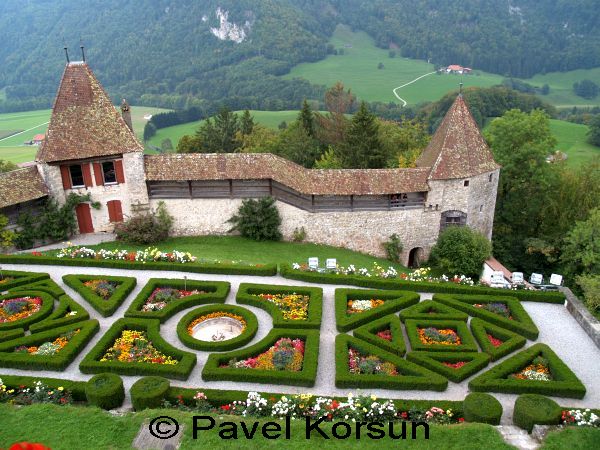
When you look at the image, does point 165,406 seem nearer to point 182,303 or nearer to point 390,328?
point 182,303

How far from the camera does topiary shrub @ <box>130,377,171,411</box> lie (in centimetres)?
1728

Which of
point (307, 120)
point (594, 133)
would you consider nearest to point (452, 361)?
point (307, 120)

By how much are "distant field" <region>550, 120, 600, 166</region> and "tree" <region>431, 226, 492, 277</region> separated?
124ft

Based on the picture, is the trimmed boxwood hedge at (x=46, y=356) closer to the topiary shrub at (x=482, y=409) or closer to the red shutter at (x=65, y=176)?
the red shutter at (x=65, y=176)

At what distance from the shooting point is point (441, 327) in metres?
22.3

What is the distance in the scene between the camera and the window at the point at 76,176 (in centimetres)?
3052

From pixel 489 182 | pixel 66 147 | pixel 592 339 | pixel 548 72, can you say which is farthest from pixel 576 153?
pixel 548 72

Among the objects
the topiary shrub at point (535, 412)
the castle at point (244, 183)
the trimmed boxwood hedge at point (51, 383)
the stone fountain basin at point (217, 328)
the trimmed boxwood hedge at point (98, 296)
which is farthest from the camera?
the castle at point (244, 183)

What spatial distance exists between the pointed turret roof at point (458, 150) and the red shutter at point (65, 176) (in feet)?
69.5

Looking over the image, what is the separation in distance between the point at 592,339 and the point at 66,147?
92.2ft

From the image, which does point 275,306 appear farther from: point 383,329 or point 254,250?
point 254,250

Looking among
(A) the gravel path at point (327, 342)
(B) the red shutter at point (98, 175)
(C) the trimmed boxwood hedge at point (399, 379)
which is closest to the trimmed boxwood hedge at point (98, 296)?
(A) the gravel path at point (327, 342)

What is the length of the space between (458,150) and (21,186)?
25175mm

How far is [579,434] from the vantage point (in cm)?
1612
